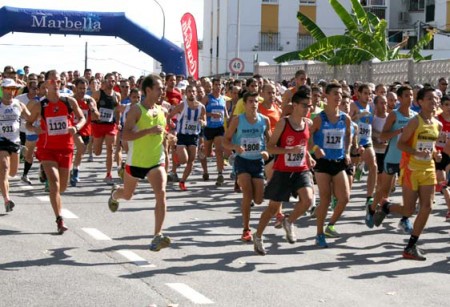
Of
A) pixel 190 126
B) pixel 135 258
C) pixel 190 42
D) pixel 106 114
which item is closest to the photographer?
pixel 135 258

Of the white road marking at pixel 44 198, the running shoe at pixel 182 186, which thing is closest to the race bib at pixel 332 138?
the white road marking at pixel 44 198

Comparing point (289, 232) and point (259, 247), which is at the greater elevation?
point (289, 232)

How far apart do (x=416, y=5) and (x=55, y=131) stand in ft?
185

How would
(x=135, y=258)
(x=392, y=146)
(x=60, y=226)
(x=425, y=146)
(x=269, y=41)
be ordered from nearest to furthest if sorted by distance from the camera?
1. (x=135, y=258)
2. (x=425, y=146)
3. (x=60, y=226)
4. (x=392, y=146)
5. (x=269, y=41)

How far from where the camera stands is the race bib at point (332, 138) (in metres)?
11.1

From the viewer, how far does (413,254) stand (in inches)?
402

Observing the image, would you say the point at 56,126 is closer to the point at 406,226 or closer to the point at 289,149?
the point at 289,149

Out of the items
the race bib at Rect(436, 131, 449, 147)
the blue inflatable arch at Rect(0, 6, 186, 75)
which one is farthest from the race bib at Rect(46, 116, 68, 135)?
the blue inflatable arch at Rect(0, 6, 186, 75)

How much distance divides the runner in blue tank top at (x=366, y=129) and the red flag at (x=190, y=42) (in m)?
22.8

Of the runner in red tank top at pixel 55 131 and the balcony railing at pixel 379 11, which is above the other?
the balcony railing at pixel 379 11

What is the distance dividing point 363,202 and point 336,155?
4.42m

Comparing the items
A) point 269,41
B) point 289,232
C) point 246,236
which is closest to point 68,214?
point 246,236

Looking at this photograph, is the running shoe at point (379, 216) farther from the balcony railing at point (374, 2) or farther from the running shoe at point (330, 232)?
the balcony railing at point (374, 2)

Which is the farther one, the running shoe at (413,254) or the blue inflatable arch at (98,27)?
the blue inflatable arch at (98,27)
